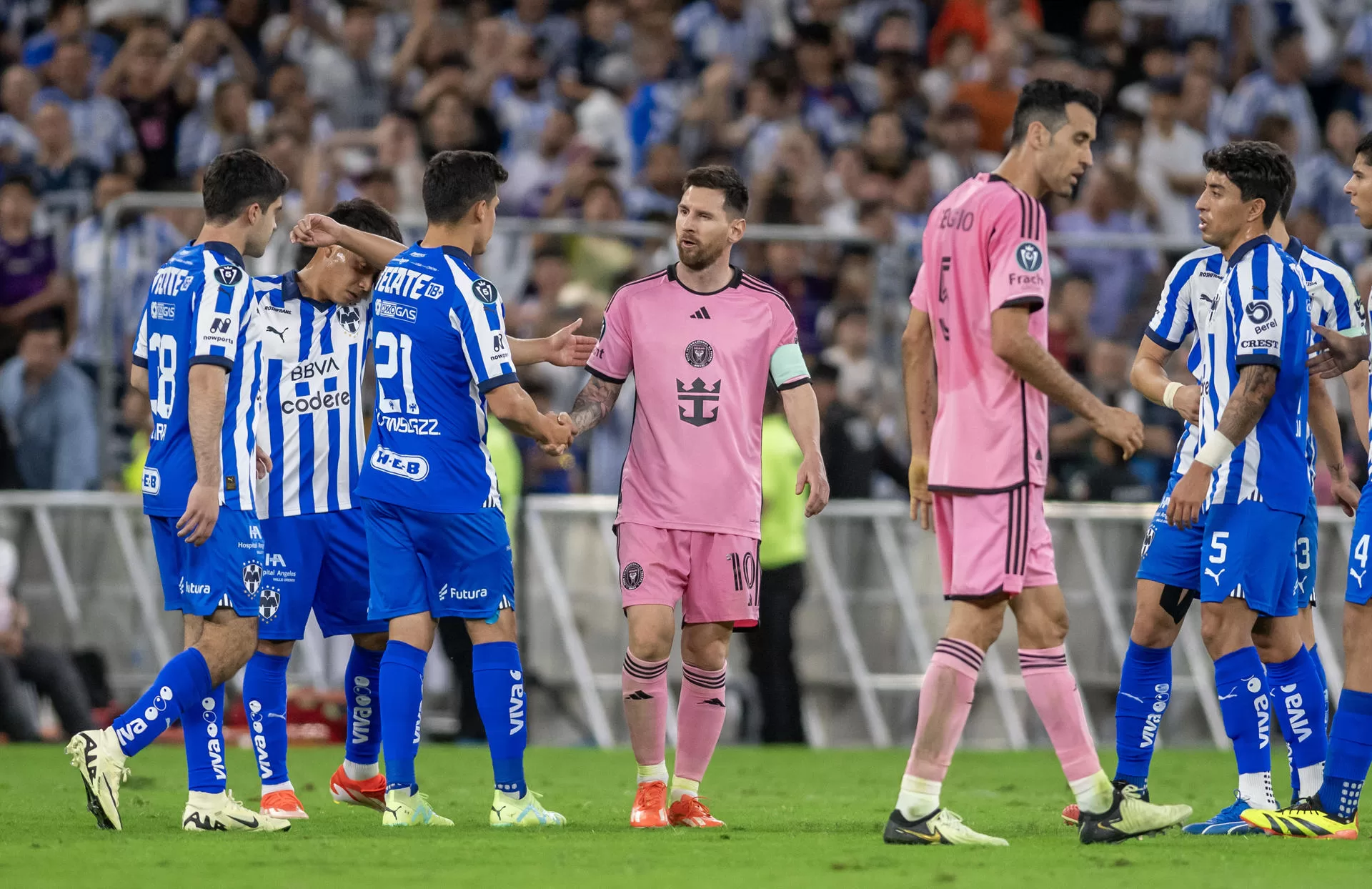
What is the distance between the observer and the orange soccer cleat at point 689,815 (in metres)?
7.84

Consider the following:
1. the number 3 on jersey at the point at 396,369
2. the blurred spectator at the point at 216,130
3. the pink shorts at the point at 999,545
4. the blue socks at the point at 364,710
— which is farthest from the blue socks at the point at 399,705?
the blurred spectator at the point at 216,130

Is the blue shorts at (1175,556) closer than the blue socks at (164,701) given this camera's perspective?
No

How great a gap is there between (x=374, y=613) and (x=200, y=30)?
10631 mm

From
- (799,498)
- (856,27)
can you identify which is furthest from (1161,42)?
(799,498)

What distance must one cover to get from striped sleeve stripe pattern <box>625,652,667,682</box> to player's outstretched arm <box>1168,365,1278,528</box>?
89.5 inches

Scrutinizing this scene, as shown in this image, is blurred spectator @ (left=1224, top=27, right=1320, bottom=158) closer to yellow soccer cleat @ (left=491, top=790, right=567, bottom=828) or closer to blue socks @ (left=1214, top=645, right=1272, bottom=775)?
blue socks @ (left=1214, top=645, right=1272, bottom=775)

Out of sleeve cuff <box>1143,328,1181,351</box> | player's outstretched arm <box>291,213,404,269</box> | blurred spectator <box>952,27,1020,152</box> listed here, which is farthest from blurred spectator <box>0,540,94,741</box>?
blurred spectator <box>952,27,1020,152</box>

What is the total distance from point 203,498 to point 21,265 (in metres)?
8.30

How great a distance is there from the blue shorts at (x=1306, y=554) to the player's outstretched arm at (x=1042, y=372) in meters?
1.49

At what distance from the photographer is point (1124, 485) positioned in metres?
14.2

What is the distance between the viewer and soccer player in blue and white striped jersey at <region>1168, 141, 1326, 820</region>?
24.2ft

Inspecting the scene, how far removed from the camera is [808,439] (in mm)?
8039

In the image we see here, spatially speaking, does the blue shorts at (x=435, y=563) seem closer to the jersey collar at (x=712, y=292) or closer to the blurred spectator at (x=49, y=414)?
the jersey collar at (x=712, y=292)

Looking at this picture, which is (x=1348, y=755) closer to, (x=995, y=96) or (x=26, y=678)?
(x=26, y=678)
